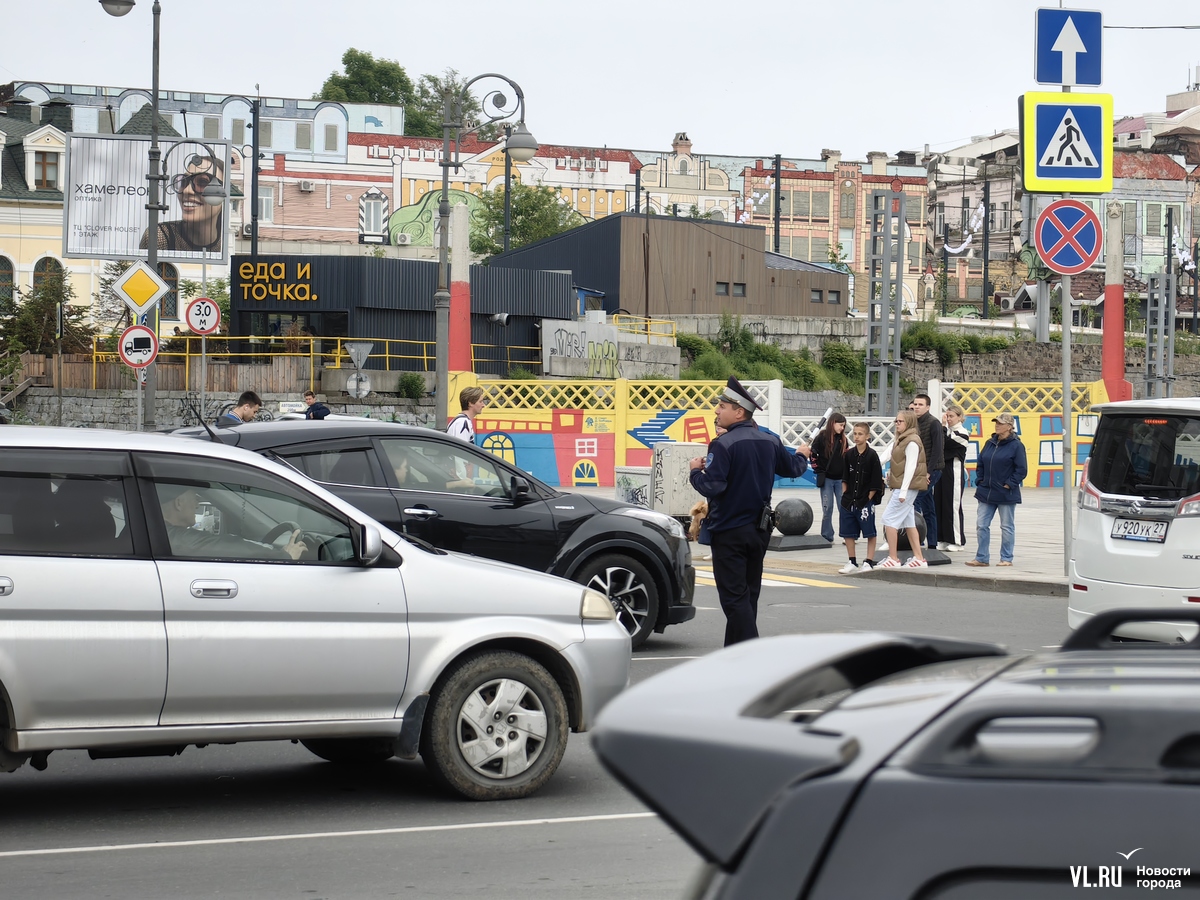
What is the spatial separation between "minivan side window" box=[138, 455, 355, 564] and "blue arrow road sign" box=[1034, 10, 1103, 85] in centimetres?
922

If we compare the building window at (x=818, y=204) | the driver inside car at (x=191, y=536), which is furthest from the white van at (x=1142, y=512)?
the building window at (x=818, y=204)

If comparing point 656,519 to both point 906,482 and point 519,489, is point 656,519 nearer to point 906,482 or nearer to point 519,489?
point 519,489

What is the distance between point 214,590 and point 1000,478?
11738 millimetres

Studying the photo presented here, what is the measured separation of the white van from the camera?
30.2 feet

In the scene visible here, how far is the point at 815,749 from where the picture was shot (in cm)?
144

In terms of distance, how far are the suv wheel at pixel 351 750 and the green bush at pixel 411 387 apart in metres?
32.1

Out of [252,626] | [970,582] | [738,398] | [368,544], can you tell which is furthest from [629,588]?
[970,582]

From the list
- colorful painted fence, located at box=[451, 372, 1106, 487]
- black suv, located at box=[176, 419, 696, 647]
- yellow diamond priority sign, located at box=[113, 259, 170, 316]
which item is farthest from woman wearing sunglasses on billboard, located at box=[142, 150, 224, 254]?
black suv, located at box=[176, 419, 696, 647]

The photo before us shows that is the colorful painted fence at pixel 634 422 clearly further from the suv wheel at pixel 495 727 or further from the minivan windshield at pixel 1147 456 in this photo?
the suv wheel at pixel 495 727

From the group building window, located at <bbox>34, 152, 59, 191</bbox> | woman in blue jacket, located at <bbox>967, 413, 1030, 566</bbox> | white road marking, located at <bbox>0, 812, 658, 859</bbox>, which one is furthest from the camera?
building window, located at <bbox>34, 152, 59, 191</bbox>

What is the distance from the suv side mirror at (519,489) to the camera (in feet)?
31.6

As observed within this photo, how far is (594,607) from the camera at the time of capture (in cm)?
646

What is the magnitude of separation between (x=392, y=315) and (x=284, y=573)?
4004 cm

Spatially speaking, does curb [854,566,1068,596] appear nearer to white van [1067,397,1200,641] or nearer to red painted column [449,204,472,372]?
white van [1067,397,1200,641]
